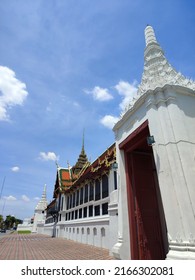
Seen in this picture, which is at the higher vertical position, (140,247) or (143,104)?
(143,104)

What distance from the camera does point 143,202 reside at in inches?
296

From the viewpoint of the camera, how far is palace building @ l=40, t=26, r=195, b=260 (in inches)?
197

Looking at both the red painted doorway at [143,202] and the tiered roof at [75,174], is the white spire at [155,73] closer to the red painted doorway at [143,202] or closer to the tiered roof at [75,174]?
the red painted doorway at [143,202]

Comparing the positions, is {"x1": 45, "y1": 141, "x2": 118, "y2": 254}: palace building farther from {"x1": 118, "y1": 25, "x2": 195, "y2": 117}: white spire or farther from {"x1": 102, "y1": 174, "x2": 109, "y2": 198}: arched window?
{"x1": 118, "y1": 25, "x2": 195, "y2": 117}: white spire

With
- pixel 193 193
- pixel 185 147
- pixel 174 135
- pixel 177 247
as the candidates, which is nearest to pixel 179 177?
pixel 193 193

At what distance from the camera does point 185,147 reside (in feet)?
18.2

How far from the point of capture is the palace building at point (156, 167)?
16.4ft

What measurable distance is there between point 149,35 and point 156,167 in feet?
25.0

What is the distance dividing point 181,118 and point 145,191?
3479 mm

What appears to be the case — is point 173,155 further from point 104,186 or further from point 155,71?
point 104,186

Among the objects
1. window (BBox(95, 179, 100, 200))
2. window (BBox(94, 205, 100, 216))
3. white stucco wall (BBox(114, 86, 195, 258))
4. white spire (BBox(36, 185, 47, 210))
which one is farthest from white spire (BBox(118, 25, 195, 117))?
white spire (BBox(36, 185, 47, 210))

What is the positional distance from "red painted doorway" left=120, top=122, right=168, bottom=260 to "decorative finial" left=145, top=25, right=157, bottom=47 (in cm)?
Result: 536

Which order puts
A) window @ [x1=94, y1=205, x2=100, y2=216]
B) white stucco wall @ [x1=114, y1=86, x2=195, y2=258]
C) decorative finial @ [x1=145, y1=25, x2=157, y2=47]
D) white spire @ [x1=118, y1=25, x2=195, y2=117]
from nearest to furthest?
white stucco wall @ [x1=114, y1=86, x2=195, y2=258], white spire @ [x1=118, y1=25, x2=195, y2=117], decorative finial @ [x1=145, y1=25, x2=157, y2=47], window @ [x1=94, y1=205, x2=100, y2=216]
